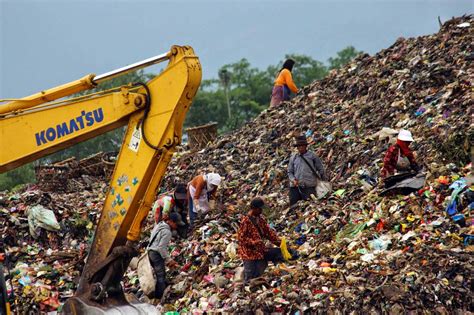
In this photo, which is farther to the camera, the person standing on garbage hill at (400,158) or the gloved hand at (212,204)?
the gloved hand at (212,204)

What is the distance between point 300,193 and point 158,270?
3039 mm

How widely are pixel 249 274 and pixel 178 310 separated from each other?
1.05 meters

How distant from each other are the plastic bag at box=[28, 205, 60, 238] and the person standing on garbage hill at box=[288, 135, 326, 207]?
4.34 meters

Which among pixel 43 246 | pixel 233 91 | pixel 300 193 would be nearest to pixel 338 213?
pixel 300 193

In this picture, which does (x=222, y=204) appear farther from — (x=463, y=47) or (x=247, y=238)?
(x=463, y=47)

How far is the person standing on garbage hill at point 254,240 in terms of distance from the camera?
32.3 ft

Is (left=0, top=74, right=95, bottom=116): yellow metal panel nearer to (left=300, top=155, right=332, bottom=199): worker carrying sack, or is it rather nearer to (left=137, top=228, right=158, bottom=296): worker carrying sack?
(left=137, top=228, right=158, bottom=296): worker carrying sack

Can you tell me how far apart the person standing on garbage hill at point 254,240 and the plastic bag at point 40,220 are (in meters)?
5.24

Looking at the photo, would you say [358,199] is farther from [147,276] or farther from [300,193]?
[147,276]

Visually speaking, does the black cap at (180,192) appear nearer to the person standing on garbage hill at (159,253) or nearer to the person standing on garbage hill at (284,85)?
the person standing on garbage hill at (159,253)

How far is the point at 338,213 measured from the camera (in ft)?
39.0

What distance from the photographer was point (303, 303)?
8.90 meters

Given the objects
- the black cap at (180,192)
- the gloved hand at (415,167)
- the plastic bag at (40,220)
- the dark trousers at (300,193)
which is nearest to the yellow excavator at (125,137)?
the black cap at (180,192)

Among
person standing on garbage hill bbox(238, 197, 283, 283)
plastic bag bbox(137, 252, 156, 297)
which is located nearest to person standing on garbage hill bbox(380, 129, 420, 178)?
person standing on garbage hill bbox(238, 197, 283, 283)
